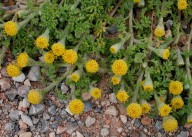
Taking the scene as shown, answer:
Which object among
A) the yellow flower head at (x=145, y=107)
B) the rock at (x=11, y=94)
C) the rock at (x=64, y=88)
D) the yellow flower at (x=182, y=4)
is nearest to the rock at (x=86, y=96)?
the rock at (x=64, y=88)

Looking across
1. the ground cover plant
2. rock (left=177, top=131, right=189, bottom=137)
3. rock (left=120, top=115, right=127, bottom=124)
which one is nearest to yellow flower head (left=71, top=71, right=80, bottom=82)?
the ground cover plant

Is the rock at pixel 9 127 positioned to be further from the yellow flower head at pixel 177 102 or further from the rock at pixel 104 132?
the yellow flower head at pixel 177 102

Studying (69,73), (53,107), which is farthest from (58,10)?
(53,107)

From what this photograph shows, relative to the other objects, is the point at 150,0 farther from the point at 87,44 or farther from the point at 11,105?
the point at 11,105

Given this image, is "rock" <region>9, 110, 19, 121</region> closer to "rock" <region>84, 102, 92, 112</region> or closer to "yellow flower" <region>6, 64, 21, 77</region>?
"yellow flower" <region>6, 64, 21, 77</region>

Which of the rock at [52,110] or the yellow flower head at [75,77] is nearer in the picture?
the yellow flower head at [75,77]

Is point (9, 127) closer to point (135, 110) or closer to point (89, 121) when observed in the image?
point (89, 121)

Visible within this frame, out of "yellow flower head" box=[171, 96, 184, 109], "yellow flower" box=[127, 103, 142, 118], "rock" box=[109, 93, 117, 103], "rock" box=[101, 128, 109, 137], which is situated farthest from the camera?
"rock" box=[109, 93, 117, 103]
